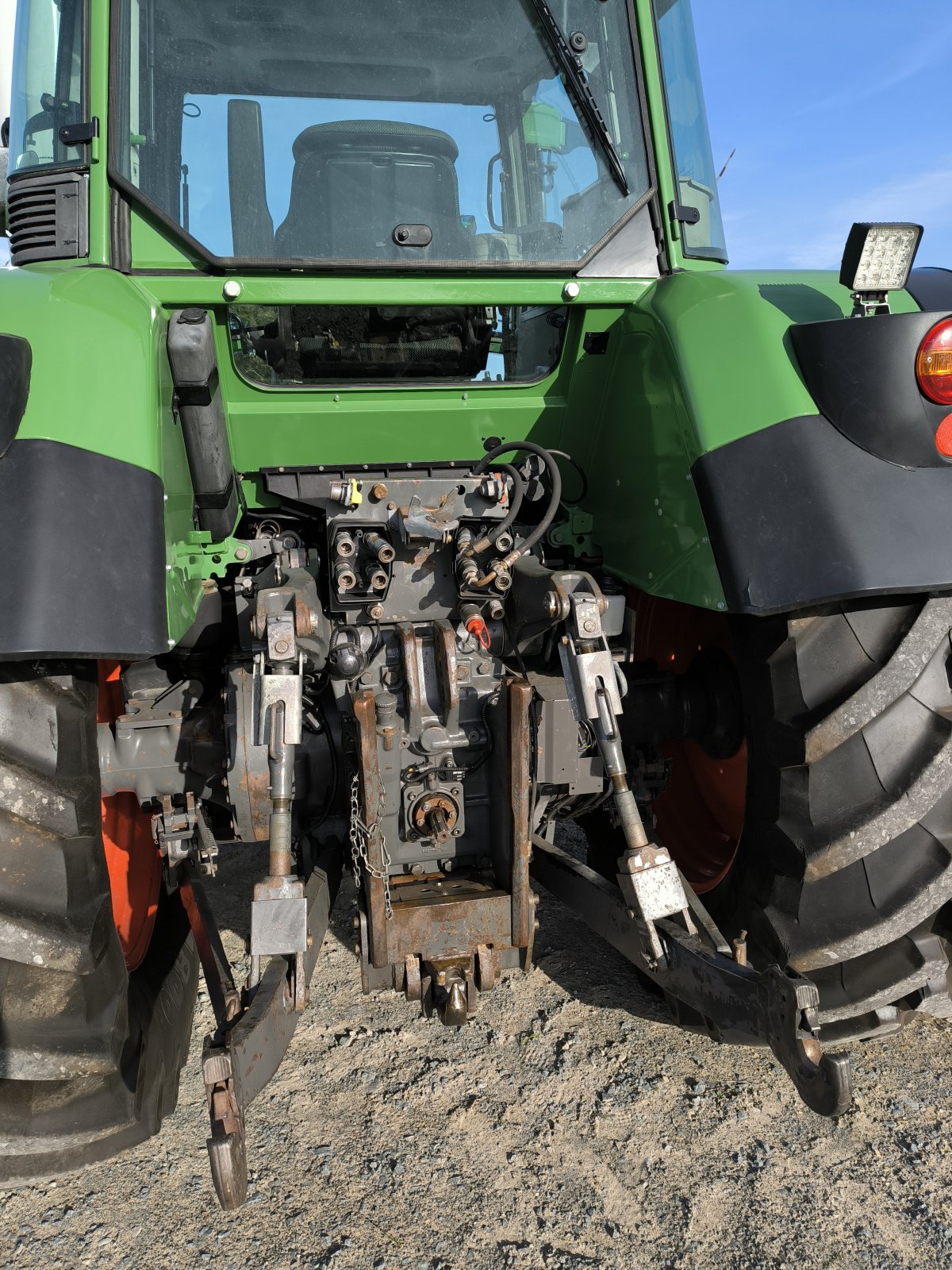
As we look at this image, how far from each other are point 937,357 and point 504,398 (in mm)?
1066

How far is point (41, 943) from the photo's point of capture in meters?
1.60

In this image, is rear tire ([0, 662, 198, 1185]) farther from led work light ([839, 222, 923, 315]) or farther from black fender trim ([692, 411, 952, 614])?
led work light ([839, 222, 923, 315])

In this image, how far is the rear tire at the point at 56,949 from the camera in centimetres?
160

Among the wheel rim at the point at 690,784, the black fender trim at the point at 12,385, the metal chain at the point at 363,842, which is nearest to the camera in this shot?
the black fender trim at the point at 12,385

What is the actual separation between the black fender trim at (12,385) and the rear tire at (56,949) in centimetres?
42

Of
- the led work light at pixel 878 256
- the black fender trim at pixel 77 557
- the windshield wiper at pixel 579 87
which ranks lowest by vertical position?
the black fender trim at pixel 77 557

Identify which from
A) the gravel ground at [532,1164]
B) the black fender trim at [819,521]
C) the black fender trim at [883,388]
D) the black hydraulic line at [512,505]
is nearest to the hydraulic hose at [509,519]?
the black hydraulic line at [512,505]

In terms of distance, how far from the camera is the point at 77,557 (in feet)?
4.95

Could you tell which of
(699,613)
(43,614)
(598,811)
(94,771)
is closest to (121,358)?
(43,614)

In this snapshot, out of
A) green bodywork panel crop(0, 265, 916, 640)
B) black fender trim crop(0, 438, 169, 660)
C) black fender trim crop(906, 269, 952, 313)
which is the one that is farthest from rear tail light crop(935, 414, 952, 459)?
black fender trim crop(0, 438, 169, 660)

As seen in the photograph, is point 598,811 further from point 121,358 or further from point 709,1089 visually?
point 121,358

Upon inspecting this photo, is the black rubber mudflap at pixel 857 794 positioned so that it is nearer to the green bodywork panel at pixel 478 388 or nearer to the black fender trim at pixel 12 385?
the green bodywork panel at pixel 478 388

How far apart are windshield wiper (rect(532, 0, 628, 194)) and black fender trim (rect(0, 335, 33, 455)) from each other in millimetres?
1536

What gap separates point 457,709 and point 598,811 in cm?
97
